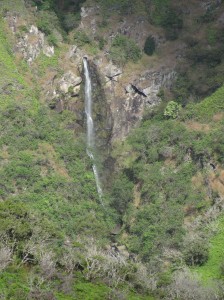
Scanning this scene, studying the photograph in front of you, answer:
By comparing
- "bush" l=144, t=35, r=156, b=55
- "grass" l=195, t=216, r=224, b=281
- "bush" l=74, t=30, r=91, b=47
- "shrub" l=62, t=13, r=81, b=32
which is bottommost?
"grass" l=195, t=216, r=224, b=281

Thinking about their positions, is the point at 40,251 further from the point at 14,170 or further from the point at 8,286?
the point at 14,170

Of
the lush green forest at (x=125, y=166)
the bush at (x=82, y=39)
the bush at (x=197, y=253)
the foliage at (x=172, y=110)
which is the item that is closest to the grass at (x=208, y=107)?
the lush green forest at (x=125, y=166)

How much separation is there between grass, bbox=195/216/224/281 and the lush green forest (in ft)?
0.29

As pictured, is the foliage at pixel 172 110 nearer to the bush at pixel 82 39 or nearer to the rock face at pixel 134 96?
the rock face at pixel 134 96

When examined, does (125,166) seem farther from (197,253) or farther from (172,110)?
(197,253)

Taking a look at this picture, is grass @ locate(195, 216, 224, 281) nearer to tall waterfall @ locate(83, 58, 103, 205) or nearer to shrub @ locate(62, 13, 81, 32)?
tall waterfall @ locate(83, 58, 103, 205)

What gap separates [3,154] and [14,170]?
7.87ft

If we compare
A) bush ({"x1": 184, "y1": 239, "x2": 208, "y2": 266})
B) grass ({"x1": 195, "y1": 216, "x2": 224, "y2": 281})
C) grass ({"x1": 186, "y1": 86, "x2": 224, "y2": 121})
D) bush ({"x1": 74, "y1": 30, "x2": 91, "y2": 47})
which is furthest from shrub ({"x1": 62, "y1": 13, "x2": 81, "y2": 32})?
bush ({"x1": 184, "y1": 239, "x2": 208, "y2": 266})

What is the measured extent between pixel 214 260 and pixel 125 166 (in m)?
18.8

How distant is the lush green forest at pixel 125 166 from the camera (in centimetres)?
4741

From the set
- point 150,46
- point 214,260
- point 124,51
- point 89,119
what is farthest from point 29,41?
point 214,260

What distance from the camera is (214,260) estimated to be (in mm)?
56125

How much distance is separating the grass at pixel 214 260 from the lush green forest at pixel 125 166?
0.09m

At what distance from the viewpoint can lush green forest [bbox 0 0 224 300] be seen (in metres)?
47.4
